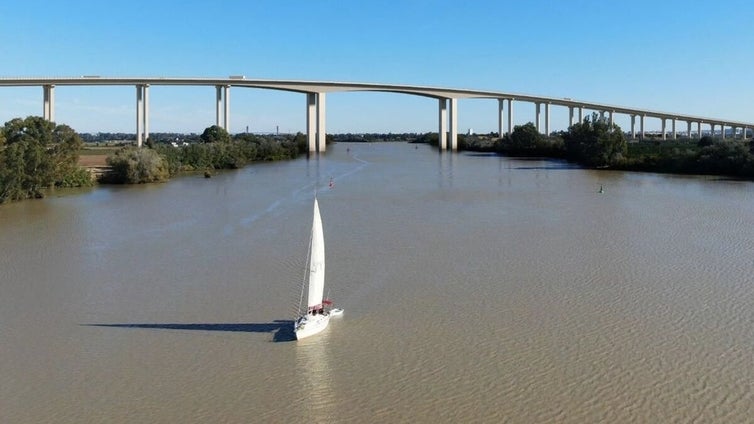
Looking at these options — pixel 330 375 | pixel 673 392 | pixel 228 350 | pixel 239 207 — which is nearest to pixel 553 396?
pixel 673 392

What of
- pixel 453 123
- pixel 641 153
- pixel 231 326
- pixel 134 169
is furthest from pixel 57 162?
pixel 453 123

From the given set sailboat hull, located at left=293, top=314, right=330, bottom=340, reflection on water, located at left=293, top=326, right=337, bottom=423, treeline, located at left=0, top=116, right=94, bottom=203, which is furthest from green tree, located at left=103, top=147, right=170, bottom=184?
reflection on water, located at left=293, top=326, right=337, bottom=423

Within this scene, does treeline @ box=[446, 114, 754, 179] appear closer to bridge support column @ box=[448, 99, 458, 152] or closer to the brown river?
bridge support column @ box=[448, 99, 458, 152]

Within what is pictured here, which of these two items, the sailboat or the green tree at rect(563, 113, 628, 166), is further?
the green tree at rect(563, 113, 628, 166)

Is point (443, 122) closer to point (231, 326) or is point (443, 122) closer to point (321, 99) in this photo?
point (321, 99)

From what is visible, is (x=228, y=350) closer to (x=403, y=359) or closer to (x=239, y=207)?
(x=403, y=359)
